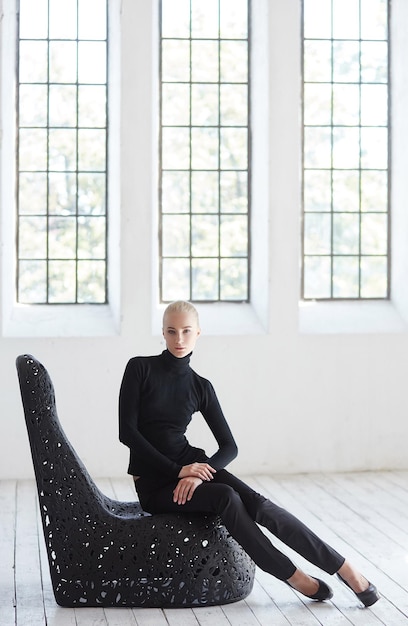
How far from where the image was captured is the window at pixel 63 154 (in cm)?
761

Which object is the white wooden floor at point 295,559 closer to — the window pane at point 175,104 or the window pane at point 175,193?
the window pane at point 175,193

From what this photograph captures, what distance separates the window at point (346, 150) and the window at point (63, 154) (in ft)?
5.16

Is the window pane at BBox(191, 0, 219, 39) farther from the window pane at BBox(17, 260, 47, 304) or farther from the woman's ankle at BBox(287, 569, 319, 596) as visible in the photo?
the woman's ankle at BBox(287, 569, 319, 596)

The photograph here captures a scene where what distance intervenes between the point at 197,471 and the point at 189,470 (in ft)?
0.11

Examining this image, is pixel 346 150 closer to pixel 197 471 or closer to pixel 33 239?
pixel 33 239

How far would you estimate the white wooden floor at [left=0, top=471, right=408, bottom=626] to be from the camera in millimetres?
4156

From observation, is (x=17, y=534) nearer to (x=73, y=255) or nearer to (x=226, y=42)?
(x=73, y=255)

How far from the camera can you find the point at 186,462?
4.40 metres

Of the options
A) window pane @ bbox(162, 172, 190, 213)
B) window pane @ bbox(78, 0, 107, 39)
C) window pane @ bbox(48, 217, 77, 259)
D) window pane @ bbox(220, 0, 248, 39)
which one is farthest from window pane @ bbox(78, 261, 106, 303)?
window pane @ bbox(220, 0, 248, 39)

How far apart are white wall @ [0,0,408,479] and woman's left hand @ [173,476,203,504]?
3053mm

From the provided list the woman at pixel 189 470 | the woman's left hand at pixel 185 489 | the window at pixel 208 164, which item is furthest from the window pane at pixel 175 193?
the woman's left hand at pixel 185 489

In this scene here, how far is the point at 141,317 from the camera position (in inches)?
288

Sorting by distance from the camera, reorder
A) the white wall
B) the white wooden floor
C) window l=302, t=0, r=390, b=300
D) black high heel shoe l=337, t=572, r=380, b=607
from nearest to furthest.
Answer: the white wooden floor < black high heel shoe l=337, t=572, r=380, b=607 < the white wall < window l=302, t=0, r=390, b=300

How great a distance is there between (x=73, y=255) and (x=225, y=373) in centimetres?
141
